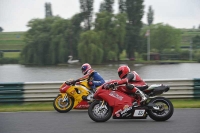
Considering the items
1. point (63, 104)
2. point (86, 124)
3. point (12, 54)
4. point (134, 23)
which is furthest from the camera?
point (134, 23)

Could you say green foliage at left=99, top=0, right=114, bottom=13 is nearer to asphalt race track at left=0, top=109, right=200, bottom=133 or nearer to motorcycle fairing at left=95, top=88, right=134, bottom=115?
asphalt race track at left=0, top=109, right=200, bottom=133

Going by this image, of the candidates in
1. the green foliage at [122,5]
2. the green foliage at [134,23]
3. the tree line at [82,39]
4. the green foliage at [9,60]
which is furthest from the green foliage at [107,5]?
the green foliage at [9,60]

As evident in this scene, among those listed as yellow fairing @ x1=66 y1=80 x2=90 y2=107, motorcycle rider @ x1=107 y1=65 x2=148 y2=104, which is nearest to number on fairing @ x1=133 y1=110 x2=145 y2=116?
motorcycle rider @ x1=107 y1=65 x2=148 y2=104

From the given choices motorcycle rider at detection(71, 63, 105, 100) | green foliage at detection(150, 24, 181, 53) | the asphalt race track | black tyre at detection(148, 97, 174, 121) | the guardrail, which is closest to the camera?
the asphalt race track

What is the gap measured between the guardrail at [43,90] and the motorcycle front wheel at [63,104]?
1.68m

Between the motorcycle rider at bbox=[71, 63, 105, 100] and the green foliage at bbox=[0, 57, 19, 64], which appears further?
the green foliage at bbox=[0, 57, 19, 64]

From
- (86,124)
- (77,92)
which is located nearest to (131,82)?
(86,124)

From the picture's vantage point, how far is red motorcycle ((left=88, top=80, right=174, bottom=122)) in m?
8.14

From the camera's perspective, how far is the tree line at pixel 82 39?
124 ft

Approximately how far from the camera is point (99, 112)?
829 cm

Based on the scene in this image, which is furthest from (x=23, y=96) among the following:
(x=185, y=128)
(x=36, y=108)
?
(x=185, y=128)

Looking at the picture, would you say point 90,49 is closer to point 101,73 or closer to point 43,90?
point 101,73

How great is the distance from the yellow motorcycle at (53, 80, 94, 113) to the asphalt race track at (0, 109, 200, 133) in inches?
28.1

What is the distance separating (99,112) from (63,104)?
240cm
